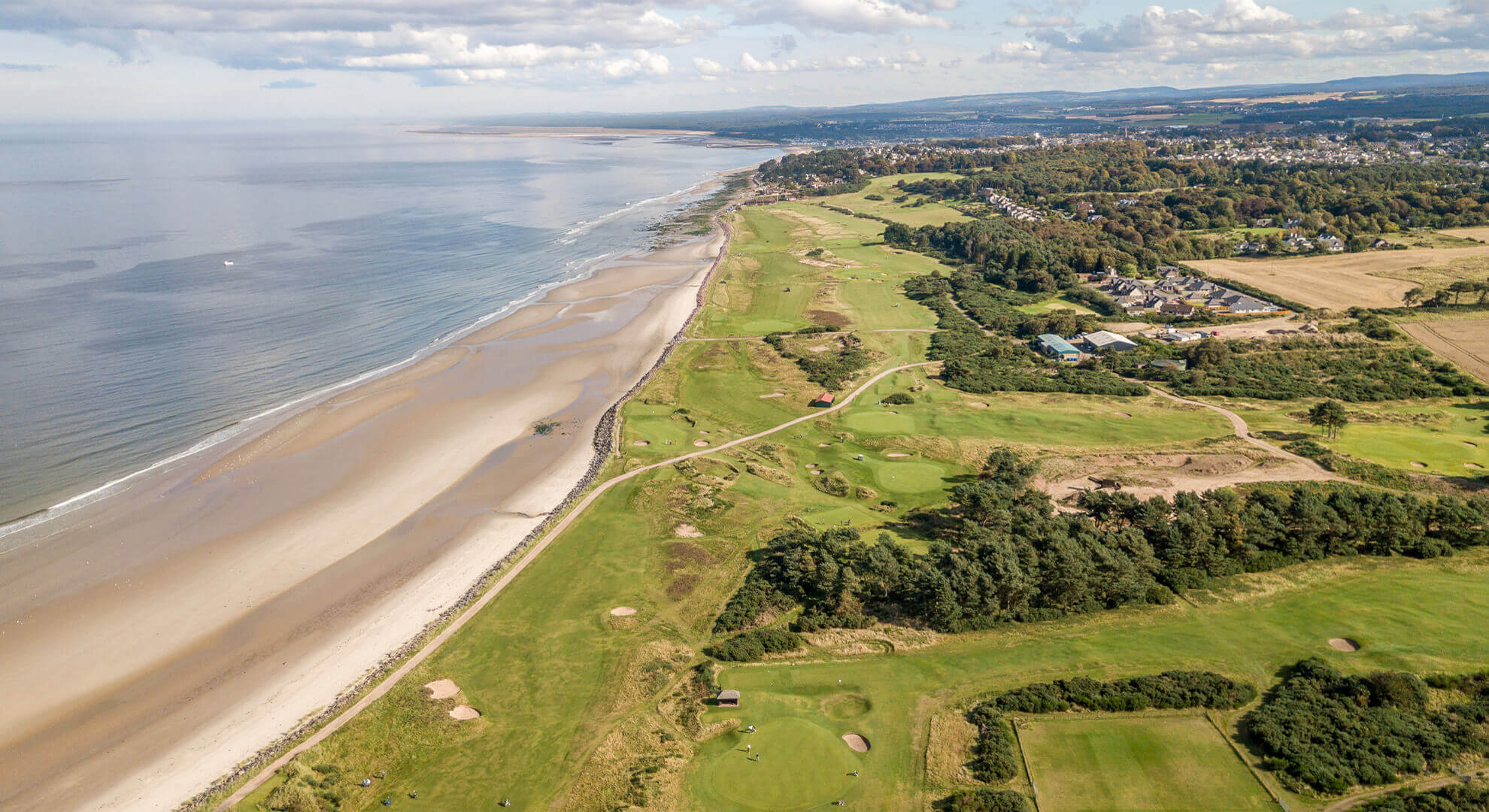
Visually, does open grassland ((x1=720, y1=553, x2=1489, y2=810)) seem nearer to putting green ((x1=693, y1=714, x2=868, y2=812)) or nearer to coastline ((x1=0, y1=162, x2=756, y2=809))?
putting green ((x1=693, y1=714, x2=868, y2=812))

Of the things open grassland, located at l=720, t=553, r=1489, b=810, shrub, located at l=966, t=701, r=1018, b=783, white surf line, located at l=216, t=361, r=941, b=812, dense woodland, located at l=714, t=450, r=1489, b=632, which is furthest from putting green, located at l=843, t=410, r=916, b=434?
shrub, located at l=966, t=701, r=1018, b=783

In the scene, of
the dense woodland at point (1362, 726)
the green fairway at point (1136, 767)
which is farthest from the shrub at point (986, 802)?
the dense woodland at point (1362, 726)

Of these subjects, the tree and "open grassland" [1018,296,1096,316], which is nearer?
the tree

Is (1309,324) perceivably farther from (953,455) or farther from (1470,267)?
(953,455)

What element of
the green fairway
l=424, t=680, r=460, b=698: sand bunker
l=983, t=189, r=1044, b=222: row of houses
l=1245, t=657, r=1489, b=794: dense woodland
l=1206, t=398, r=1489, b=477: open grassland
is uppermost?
Answer: l=983, t=189, r=1044, b=222: row of houses

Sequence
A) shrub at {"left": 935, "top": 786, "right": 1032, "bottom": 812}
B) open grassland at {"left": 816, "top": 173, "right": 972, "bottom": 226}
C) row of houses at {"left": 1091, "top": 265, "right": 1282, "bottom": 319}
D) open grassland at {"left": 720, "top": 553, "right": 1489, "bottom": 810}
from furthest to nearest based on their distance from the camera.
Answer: open grassland at {"left": 816, "top": 173, "right": 972, "bottom": 226} → row of houses at {"left": 1091, "top": 265, "right": 1282, "bottom": 319} → open grassland at {"left": 720, "top": 553, "right": 1489, "bottom": 810} → shrub at {"left": 935, "top": 786, "right": 1032, "bottom": 812}

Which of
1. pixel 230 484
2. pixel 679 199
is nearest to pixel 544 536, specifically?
pixel 230 484

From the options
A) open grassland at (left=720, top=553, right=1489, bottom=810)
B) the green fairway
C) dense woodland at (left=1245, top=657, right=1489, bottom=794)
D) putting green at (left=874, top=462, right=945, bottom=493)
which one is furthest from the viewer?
putting green at (left=874, top=462, right=945, bottom=493)
